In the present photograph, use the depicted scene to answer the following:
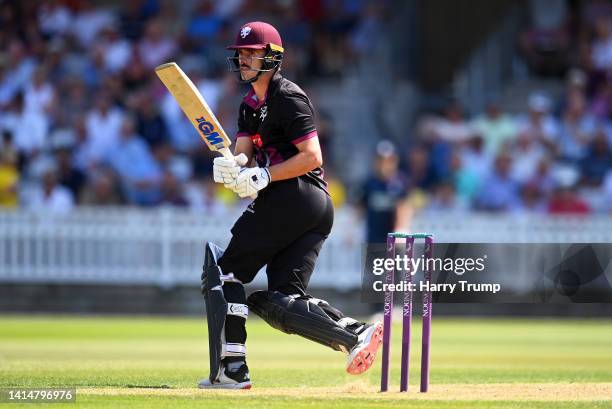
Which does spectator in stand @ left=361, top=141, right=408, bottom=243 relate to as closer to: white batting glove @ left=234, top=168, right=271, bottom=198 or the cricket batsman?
→ the cricket batsman

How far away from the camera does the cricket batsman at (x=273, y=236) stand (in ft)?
26.6

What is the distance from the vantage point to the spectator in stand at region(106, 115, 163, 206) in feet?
63.9

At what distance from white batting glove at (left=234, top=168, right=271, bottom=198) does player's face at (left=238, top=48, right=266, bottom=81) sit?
25.3 inches

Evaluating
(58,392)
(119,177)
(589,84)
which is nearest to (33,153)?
(119,177)

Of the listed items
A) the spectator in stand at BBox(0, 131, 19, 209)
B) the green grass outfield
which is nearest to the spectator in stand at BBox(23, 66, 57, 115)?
the spectator in stand at BBox(0, 131, 19, 209)

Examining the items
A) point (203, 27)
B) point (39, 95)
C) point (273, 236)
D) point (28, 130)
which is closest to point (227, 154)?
point (273, 236)

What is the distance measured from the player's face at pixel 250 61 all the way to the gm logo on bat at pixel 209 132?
0.38 metres

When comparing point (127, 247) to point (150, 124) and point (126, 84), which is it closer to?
point (150, 124)

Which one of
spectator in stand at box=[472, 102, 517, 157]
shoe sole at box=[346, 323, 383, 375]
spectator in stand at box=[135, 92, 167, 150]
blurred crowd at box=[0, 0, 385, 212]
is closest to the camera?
shoe sole at box=[346, 323, 383, 375]

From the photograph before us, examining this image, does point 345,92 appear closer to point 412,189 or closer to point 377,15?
point 377,15

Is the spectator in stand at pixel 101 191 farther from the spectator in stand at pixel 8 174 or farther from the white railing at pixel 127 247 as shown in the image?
the spectator in stand at pixel 8 174

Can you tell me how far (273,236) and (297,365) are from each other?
122 inches

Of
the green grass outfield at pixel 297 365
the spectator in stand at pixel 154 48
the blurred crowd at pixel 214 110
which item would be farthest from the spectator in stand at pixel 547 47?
the spectator in stand at pixel 154 48

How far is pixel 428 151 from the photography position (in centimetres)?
1969
